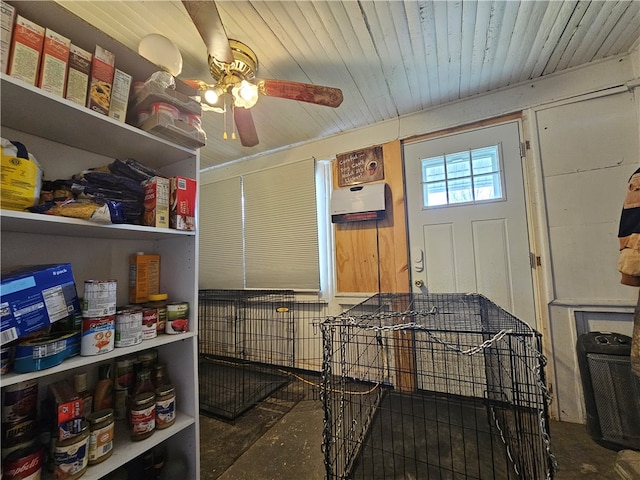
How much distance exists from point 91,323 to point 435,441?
6.38 ft

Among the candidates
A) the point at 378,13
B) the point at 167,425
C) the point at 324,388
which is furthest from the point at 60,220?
the point at 378,13

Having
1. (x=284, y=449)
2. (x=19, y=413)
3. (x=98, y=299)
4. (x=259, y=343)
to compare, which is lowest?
(x=284, y=449)

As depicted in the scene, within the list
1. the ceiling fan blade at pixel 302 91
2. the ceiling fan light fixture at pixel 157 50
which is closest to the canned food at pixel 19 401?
the ceiling fan light fixture at pixel 157 50

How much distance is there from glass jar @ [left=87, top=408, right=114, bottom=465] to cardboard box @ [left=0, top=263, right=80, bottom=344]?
0.41m

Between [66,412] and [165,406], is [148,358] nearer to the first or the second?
[165,406]

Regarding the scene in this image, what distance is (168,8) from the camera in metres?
1.38

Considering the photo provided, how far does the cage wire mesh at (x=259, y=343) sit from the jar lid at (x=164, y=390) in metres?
1.27

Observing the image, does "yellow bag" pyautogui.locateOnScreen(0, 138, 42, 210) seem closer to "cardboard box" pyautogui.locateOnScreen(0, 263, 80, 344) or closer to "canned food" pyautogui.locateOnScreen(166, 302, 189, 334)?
"cardboard box" pyautogui.locateOnScreen(0, 263, 80, 344)

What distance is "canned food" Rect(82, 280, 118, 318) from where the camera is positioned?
93cm

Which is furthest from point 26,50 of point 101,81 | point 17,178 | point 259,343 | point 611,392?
point 611,392

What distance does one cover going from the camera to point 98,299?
94cm

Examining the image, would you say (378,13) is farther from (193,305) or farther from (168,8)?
(193,305)

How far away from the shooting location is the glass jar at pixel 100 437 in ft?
3.07

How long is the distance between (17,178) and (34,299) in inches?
14.5
